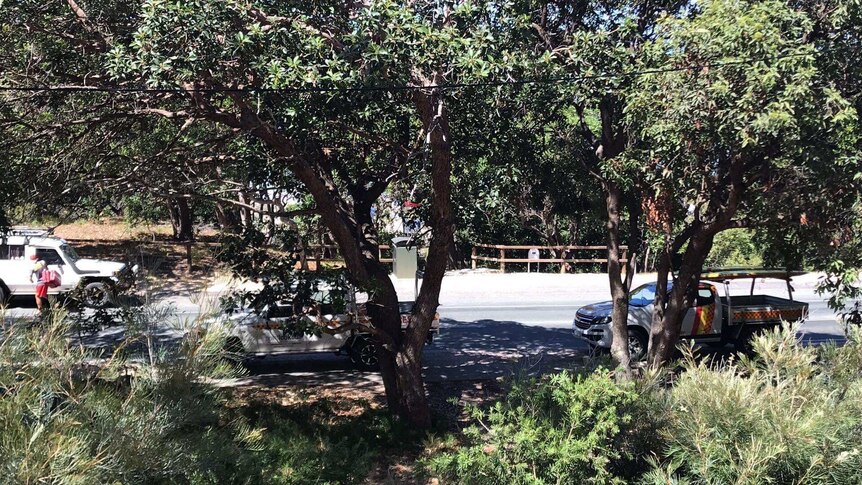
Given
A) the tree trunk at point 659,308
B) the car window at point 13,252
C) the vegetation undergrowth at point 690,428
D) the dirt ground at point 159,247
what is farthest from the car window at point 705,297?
the car window at point 13,252

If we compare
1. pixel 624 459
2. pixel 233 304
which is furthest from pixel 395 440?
pixel 624 459

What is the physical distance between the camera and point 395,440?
30.2ft

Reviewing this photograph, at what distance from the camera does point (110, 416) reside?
411 cm

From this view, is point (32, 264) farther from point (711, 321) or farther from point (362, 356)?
point (711, 321)

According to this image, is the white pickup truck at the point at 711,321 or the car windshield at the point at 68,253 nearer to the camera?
the white pickup truck at the point at 711,321

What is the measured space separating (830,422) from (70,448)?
4765mm

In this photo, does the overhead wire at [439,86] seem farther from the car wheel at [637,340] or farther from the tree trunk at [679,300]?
the car wheel at [637,340]

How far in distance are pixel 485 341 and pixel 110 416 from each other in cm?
1150

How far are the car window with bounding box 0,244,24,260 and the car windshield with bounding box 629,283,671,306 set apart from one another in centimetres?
1477

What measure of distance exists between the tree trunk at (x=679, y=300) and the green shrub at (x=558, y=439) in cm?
408

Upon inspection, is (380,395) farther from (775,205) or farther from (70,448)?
(70,448)

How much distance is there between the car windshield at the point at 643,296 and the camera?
555 inches

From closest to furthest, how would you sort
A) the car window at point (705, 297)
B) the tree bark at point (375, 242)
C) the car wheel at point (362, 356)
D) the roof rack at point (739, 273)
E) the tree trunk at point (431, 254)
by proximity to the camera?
the tree bark at point (375, 242) → the tree trunk at point (431, 254) → the roof rack at point (739, 273) → the car wheel at point (362, 356) → the car window at point (705, 297)

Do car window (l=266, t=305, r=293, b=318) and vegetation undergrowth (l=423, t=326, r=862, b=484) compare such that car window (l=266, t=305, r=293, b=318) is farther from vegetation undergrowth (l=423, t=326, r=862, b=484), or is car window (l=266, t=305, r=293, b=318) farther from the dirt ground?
the dirt ground
